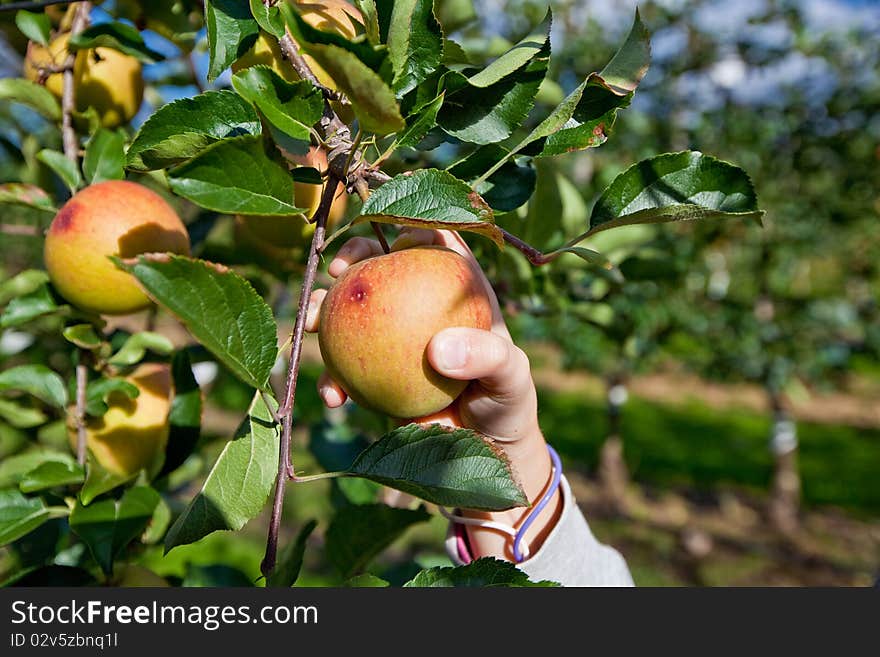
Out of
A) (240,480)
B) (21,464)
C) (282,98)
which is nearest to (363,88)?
(282,98)

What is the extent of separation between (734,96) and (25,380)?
313cm

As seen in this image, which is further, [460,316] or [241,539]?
[241,539]

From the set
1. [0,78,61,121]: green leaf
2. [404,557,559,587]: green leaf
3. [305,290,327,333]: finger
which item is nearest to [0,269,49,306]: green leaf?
[0,78,61,121]: green leaf

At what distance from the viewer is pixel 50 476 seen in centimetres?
82

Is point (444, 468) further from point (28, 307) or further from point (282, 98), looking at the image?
point (28, 307)

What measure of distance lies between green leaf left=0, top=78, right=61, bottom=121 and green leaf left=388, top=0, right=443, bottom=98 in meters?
0.58

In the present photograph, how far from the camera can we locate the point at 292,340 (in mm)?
558

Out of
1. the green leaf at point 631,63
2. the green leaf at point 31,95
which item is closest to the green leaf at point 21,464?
the green leaf at point 31,95

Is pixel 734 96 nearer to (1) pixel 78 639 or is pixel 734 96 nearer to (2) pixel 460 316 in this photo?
(2) pixel 460 316

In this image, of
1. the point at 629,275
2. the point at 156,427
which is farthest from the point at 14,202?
the point at 629,275

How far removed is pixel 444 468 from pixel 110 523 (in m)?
0.46

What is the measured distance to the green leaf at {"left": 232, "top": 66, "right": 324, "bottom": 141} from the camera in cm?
51

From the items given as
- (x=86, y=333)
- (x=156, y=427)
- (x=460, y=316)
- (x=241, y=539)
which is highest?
(x=460, y=316)

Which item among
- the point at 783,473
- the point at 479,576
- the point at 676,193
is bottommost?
the point at 783,473
